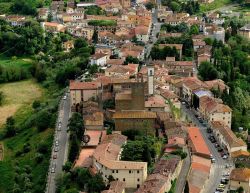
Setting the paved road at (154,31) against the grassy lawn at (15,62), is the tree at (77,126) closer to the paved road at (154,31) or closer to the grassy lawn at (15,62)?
the paved road at (154,31)

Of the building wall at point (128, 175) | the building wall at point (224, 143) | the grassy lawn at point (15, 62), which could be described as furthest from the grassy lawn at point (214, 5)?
the building wall at point (128, 175)

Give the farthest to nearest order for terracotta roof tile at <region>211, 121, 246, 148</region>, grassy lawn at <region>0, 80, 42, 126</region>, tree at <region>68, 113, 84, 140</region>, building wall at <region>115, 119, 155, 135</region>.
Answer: grassy lawn at <region>0, 80, 42, 126</region>, terracotta roof tile at <region>211, 121, 246, 148</region>, building wall at <region>115, 119, 155, 135</region>, tree at <region>68, 113, 84, 140</region>

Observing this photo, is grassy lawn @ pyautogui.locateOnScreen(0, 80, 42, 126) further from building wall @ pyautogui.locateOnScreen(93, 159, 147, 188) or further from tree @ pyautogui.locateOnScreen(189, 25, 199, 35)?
building wall @ pyautogui.locateOnScreen(93, 159, 147, 188)

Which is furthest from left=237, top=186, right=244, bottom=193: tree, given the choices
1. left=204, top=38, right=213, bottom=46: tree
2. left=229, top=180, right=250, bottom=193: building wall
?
left=204, top=38, right=213, bottom=46: tree

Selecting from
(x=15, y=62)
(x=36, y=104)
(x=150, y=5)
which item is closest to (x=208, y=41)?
(x=36, y=104)

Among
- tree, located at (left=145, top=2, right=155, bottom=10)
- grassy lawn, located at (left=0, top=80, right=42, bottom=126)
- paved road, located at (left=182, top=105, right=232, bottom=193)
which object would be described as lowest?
grassy lawn, located at (left=0, top=80, right=42, bottom=126)

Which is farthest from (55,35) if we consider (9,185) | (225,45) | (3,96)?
(9,185)
